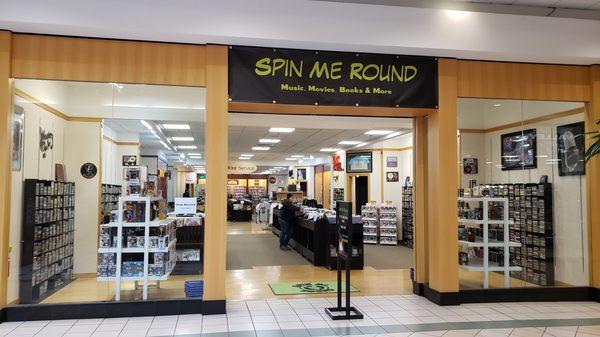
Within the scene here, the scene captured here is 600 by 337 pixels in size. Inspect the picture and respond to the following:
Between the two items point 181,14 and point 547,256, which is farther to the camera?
point 547,256

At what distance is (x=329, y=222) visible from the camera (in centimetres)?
895

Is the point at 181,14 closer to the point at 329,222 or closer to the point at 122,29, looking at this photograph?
the point at 122,29

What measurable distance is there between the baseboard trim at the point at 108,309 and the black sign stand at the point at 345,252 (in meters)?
1.37

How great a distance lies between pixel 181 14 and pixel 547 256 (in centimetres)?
589

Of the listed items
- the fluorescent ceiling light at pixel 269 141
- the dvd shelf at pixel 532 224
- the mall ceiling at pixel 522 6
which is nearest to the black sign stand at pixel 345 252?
the dvd shelf at pixel 532 224

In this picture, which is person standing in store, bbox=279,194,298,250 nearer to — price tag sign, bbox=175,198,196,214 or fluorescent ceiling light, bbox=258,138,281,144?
fluorescent ceiling light, bbox=258,138,281,144

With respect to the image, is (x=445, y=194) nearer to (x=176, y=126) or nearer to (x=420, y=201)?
(x=420, y=201)

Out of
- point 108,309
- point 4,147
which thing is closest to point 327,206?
point 108,309

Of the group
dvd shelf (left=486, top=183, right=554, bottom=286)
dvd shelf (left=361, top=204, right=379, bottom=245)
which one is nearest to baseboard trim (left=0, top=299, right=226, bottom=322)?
dvd shelf (left=486, top=183, right=554, bottom=286)

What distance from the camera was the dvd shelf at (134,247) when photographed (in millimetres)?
5113

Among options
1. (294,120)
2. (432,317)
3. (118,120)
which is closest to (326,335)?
(432,317)

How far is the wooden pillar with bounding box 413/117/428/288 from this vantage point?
612 centimetres

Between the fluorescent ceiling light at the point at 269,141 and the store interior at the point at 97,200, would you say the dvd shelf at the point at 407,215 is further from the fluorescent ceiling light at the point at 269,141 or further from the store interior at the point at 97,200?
the store interior at the point at 97,200

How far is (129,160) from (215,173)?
116cm
